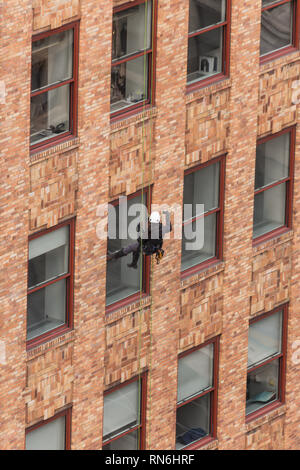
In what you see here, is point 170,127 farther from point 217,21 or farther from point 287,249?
point 287,249

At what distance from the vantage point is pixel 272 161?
44.3m

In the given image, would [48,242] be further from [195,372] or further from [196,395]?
[196,395]

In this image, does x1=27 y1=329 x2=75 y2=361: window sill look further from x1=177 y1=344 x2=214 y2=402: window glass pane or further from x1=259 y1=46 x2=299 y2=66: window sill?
x1=259 y1=46 x2=299 y2=66: window sill

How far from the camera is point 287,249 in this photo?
147 feet

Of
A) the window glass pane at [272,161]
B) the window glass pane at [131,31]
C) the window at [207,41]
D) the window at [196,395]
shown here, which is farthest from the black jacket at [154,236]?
the window glass pane at [272,161]

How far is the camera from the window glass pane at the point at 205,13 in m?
41.1

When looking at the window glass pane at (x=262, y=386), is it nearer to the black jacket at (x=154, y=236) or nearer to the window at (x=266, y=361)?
the window at (x=266, y=361)

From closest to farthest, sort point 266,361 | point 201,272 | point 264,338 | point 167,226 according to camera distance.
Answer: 1. point 167,226
2. point 201,272
3. point 264,338
4. point 266,361

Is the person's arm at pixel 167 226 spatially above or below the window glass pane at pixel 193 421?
above

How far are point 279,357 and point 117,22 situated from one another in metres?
10.6

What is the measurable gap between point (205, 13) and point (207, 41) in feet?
2.13

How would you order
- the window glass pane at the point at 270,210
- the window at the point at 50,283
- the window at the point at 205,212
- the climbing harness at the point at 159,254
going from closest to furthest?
1. the climbing harness at the point at 159,254
2. the window at the point at 50,283
3. the window at the point at 205,212
4. the window glass pane at the point at 270,210

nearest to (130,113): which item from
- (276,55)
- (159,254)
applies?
(159,254)

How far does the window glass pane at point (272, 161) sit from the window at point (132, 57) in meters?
4.51
